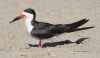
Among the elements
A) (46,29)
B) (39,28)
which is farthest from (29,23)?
(46,29)

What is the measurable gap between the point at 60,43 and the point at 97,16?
3105mm

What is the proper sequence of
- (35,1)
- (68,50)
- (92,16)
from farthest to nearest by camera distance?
(35,1)
(92,16)
(68,50)

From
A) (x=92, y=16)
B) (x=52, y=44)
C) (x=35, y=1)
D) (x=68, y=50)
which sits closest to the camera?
(x=68, y=50)

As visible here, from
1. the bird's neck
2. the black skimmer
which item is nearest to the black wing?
the black skimmer

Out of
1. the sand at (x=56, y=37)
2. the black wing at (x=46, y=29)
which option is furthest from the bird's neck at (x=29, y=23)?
the sand at (x=56, y=37)

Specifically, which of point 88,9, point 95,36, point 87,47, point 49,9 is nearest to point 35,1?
point 49,9

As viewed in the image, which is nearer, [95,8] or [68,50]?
[68,50]

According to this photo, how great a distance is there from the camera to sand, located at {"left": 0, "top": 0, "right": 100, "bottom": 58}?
920 cm

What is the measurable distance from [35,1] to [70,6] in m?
1.31

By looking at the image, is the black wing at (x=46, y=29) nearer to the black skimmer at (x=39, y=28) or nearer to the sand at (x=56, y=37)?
the black skimmer at (x=39, y=28)

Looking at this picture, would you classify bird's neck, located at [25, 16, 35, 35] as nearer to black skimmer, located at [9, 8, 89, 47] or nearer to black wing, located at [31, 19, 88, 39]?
black skimmer, located at [9, 8, 89, 47]

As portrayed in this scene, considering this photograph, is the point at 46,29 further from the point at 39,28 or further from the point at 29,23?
the point at 29,23

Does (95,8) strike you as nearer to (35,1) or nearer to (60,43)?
(35,1)

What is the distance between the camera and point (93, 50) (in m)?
9.69
